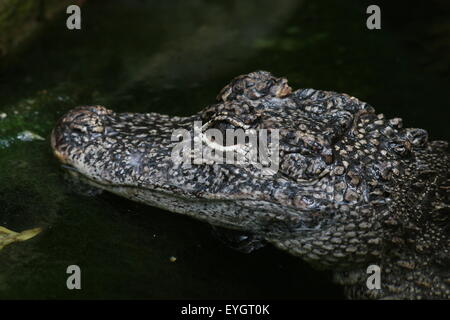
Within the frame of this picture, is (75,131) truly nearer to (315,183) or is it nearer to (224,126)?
(224,126)

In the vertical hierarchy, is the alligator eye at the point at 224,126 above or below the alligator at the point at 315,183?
above

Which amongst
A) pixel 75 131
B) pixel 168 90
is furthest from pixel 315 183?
pixel 168 90

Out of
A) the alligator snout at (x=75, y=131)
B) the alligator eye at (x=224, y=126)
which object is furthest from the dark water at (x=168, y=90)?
the alligator eye at (x=224, y=126)

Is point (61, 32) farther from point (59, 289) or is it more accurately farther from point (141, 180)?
point (59, 289)

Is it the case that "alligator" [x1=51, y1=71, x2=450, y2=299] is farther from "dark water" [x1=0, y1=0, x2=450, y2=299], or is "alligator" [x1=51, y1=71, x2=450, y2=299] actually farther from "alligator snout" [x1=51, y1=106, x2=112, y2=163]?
"dark water" [x1=0, y1=0, x2=450, y2=299]

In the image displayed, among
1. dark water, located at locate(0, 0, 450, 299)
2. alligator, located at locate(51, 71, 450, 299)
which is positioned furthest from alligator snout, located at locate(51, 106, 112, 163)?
dark water, located at locate(0, 0, 450, 299)

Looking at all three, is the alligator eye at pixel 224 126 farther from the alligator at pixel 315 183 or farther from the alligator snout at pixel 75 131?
the alligator snout at pixel 75 131

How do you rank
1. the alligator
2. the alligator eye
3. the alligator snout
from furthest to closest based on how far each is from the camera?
the alligator snout → the alligator eye → the alligator
